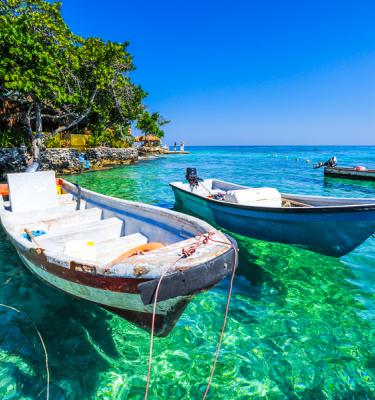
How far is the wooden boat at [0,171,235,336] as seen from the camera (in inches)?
97.0

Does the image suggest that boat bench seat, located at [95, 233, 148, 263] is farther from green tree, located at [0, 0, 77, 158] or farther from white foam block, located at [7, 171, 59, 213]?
green tree, located at [0, 0, 77, 158]

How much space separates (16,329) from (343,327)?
522 cm

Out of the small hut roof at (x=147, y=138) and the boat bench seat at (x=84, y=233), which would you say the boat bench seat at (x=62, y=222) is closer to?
the boat bench seat at (x=84, y=233)

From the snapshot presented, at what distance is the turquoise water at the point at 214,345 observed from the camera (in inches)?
121

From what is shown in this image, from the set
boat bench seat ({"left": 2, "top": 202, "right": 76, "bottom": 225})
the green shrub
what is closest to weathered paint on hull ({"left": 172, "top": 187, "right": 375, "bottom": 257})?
boat bench seat ({"left": 2, "top": 202, "right": 76, "bottom": 225})

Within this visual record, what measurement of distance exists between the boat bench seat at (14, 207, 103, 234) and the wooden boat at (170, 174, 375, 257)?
3.18m

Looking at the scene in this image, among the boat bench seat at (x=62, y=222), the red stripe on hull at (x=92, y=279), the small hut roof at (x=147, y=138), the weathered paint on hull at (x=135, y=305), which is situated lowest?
the weathered paint on hull at (x=135, y=305)

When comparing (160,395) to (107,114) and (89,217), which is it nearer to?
(89,217)

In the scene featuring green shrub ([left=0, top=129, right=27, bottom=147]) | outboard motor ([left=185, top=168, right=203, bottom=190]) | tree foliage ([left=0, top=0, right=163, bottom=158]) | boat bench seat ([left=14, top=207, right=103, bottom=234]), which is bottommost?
boat bench seat ([left=14, top=207, right=103, bottom=234])

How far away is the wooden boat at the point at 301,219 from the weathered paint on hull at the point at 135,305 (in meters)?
3.52

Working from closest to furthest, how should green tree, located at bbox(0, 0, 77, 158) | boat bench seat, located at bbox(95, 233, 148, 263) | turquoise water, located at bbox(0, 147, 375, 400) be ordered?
1. turquoise water, located at bbox(0, 147, 375, 400)
2. boat bench seat, located at bbox(95, 233, 148, 263)
3. green tree, located at bbox(0, 0, 77, 158)

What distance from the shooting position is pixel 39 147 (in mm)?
19312

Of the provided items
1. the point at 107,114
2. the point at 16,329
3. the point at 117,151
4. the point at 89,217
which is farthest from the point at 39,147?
the point at 16,329

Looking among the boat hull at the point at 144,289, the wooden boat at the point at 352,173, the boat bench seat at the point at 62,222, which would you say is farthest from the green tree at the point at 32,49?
the wooden boat at the point at 352,173
